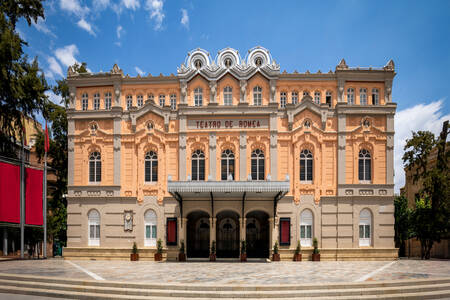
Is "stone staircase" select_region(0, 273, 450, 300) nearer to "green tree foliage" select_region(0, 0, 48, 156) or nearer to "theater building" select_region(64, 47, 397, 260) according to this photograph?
"theater building" select_region(64, 47, 397, 260)

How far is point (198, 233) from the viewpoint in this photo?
114ft

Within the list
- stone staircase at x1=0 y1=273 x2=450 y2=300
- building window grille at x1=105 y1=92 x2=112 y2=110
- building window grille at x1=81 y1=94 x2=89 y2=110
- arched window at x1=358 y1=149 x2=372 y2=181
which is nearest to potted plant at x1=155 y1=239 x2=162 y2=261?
building window grille at x1=105 y1=92 x2=112 y2=110

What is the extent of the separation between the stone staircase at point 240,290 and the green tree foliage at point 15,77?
651 inches

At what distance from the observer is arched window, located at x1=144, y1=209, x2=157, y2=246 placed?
32.8m

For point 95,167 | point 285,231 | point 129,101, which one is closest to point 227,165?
point 285,231

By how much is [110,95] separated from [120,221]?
10459mm

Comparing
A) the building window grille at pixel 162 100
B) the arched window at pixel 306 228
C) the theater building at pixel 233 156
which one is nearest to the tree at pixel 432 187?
the theater building at pixel 233 156

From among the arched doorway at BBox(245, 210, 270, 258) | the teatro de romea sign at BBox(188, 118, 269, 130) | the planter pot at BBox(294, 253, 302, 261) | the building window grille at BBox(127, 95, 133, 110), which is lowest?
the planter pot at BBox(294, 253, 302, 261)

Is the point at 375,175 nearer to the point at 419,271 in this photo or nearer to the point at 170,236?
the point at 419,271

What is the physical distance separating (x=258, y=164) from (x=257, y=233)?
604 centimetres

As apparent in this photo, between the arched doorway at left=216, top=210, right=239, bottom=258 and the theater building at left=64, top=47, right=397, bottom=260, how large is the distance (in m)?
0.10

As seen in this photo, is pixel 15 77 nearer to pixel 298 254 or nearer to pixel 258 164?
pixel 258 164

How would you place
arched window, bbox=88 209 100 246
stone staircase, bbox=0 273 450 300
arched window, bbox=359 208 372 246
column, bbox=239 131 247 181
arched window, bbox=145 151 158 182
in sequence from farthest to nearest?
arched window, bbox=145 151 158 182
arched window, bbox=88 209 100 246
column, bbox=239 131 247 181
arched window, bbox=359 208 372 246
stone staircase, bbox=0 273 450 300

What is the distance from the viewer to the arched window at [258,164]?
1296 inches
